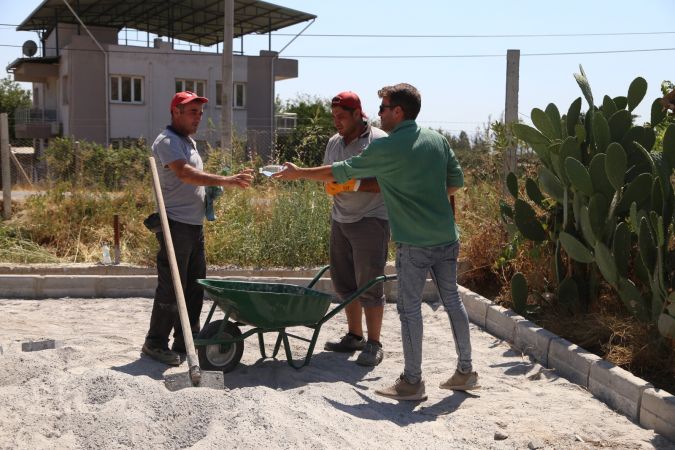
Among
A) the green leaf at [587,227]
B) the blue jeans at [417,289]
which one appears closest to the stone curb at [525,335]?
the green leaf at [587,227]

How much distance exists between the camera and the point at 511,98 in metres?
8.85

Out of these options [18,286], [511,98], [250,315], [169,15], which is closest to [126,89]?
[169,15]

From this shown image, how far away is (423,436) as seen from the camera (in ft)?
13.8

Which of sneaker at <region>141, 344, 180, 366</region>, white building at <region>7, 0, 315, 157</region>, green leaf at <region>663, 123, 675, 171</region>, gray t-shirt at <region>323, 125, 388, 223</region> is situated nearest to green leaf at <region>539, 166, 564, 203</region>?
green leaf at <region>663, 123, 675, 171</region>

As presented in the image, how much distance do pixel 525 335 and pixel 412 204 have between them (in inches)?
76.8

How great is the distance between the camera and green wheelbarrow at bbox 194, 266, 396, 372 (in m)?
5.04

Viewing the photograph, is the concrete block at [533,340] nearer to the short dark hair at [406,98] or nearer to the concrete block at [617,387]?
the concrete block at [617,387]

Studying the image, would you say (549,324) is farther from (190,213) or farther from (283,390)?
(190,213)

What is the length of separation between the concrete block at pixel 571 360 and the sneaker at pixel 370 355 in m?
1.22

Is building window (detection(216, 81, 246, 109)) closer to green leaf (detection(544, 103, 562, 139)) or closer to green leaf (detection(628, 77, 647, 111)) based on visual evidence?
green leaf (detection(544, 103, 562, 139))

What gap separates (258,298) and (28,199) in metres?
7.15

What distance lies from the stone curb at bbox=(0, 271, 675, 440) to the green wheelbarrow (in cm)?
140

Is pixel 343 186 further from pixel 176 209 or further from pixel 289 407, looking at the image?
pixel 289 407

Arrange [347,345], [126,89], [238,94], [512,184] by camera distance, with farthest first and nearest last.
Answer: [238,94] → [126,89] → [512,184] → [347,345]
